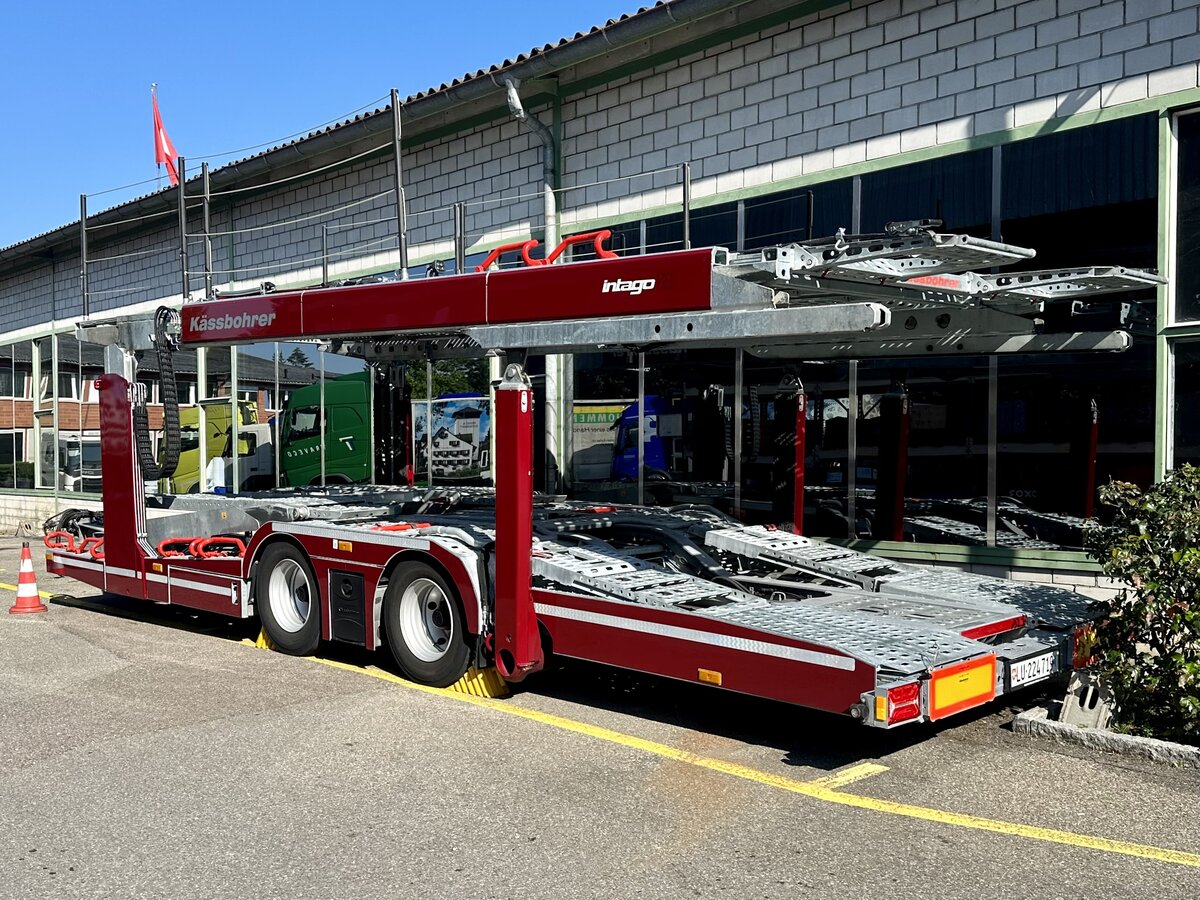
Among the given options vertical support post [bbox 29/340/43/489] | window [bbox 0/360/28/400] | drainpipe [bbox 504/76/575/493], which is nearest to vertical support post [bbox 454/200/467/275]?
drainpipe [bbox 504/76/575/493]

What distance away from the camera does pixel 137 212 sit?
70.6ft

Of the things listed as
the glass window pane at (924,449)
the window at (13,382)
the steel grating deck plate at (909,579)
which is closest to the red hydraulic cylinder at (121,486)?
the steel grating deck plate at (909,579)

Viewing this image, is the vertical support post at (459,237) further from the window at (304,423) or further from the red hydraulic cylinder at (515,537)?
the window at (304,423)

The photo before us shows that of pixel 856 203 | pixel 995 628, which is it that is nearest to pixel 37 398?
pixel 856 203

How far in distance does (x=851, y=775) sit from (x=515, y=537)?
2.52m

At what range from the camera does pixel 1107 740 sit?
21.3ft

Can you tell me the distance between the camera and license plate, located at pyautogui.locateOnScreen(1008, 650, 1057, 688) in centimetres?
654

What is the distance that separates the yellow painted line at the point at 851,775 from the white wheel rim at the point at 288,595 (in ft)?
16.3

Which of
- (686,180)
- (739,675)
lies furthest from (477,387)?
(739,675)

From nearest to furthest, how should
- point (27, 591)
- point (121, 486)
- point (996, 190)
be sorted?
point (996, 190) < point (121, 486) < point (27, 591)

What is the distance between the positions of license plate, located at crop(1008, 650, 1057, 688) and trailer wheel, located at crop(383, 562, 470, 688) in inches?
146

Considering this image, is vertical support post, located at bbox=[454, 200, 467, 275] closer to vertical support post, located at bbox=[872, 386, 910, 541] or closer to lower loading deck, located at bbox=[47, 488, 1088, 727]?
lower loading deck, located at bbox=[47, 488, 1088, 727]

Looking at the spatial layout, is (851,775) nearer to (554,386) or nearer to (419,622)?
(419,622)

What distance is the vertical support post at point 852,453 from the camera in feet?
38.0
